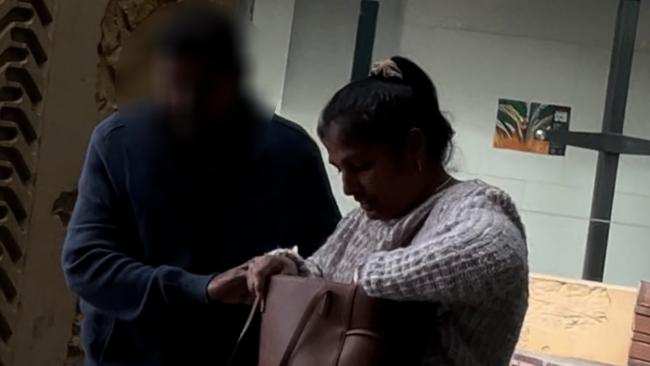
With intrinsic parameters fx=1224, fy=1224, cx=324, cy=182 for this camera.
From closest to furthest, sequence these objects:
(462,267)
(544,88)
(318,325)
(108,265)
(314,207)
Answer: (462,267) → (318,325) → (108,265) → (314,207) → (544,88)

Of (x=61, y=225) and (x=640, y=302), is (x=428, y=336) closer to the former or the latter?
(x=61, y=225)

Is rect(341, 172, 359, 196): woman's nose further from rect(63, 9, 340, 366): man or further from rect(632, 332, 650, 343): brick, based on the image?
rect(632, 332, 650, 343): brick

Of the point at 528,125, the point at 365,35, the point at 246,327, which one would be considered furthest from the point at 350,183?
the point at 528,125

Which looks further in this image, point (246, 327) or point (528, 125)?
point (528, 125)

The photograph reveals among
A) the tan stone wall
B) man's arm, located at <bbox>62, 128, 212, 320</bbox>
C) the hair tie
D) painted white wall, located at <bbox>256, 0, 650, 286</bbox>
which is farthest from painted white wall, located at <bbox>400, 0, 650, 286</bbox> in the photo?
the hair tie

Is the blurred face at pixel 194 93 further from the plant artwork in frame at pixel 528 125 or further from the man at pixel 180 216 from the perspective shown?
the plant artwork in frame at pixel 528 125

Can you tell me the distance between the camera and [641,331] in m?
3.87

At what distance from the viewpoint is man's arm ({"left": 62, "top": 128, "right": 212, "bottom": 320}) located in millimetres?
1647

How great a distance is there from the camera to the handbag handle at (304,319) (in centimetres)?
140

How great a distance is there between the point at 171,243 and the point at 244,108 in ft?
0.77

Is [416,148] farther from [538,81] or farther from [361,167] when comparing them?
[538,81]

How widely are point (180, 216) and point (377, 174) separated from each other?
14.9 inches

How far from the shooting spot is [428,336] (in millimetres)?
1398

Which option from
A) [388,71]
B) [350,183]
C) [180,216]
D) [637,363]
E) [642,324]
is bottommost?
[637,363]
